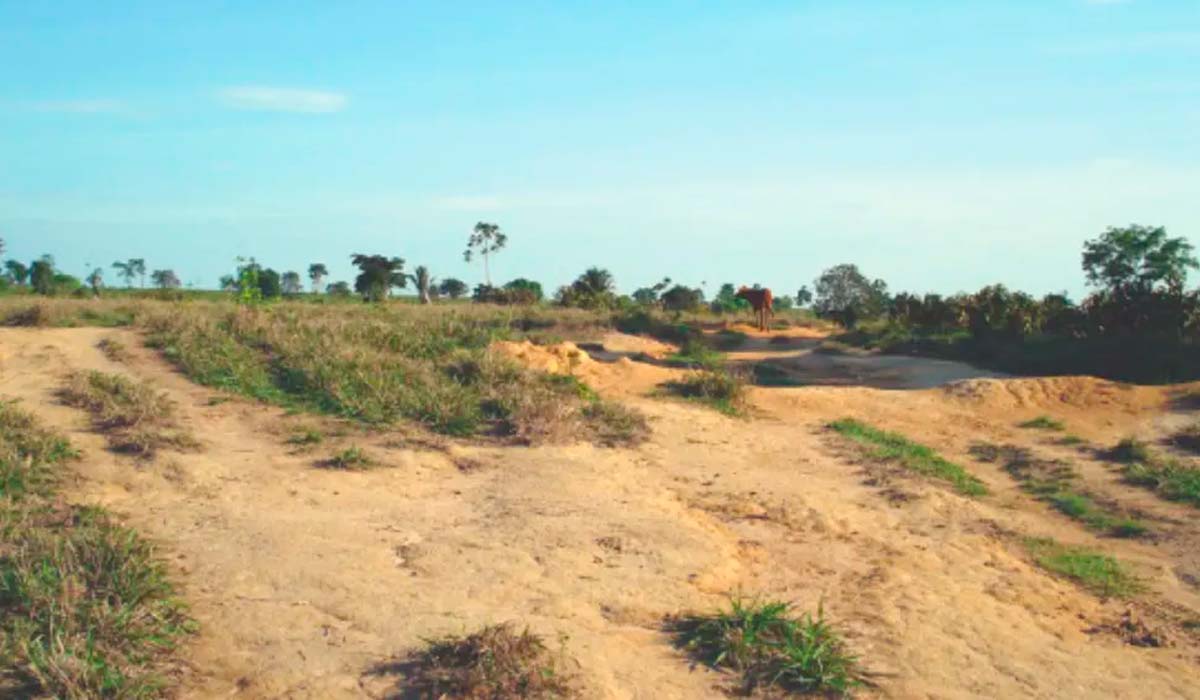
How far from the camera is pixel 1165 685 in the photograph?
14.9 feet

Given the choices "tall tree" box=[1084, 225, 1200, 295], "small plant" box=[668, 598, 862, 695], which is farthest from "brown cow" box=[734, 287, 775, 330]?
"small plant" box=[668, 598, 862, 695]

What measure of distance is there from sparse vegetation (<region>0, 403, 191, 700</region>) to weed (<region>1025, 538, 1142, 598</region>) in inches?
213

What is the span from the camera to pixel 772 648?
169 inches

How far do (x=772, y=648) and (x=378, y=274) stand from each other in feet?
104

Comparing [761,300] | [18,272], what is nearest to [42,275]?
[18,272]

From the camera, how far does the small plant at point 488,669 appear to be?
375cm

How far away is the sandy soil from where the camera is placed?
14.2 feet

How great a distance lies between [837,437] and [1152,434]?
3.89m

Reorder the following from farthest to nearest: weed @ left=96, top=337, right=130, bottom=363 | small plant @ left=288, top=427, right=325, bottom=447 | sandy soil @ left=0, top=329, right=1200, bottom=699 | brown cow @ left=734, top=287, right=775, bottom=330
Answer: brown cow @ left=734, top=287, right=775, bottom=330 → weed @ left=96, top=337, right=130, bottom=363 → small plant @ left=288, top=427, right=325, bottom=447 → sandy soil @ left=0, top=329, right=1200, bottom=699

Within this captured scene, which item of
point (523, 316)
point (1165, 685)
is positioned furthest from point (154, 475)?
point (523, 316)

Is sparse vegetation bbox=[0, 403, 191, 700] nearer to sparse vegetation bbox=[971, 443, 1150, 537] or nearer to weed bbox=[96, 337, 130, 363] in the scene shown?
weed bbox=[96, 337, 130, 363]

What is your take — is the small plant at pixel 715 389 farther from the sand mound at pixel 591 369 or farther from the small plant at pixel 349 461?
the small plant at pixel 349 461

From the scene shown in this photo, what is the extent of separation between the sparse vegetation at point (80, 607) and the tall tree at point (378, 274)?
29.6 metres

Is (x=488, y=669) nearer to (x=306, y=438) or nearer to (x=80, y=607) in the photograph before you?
(x=80, y=607)
